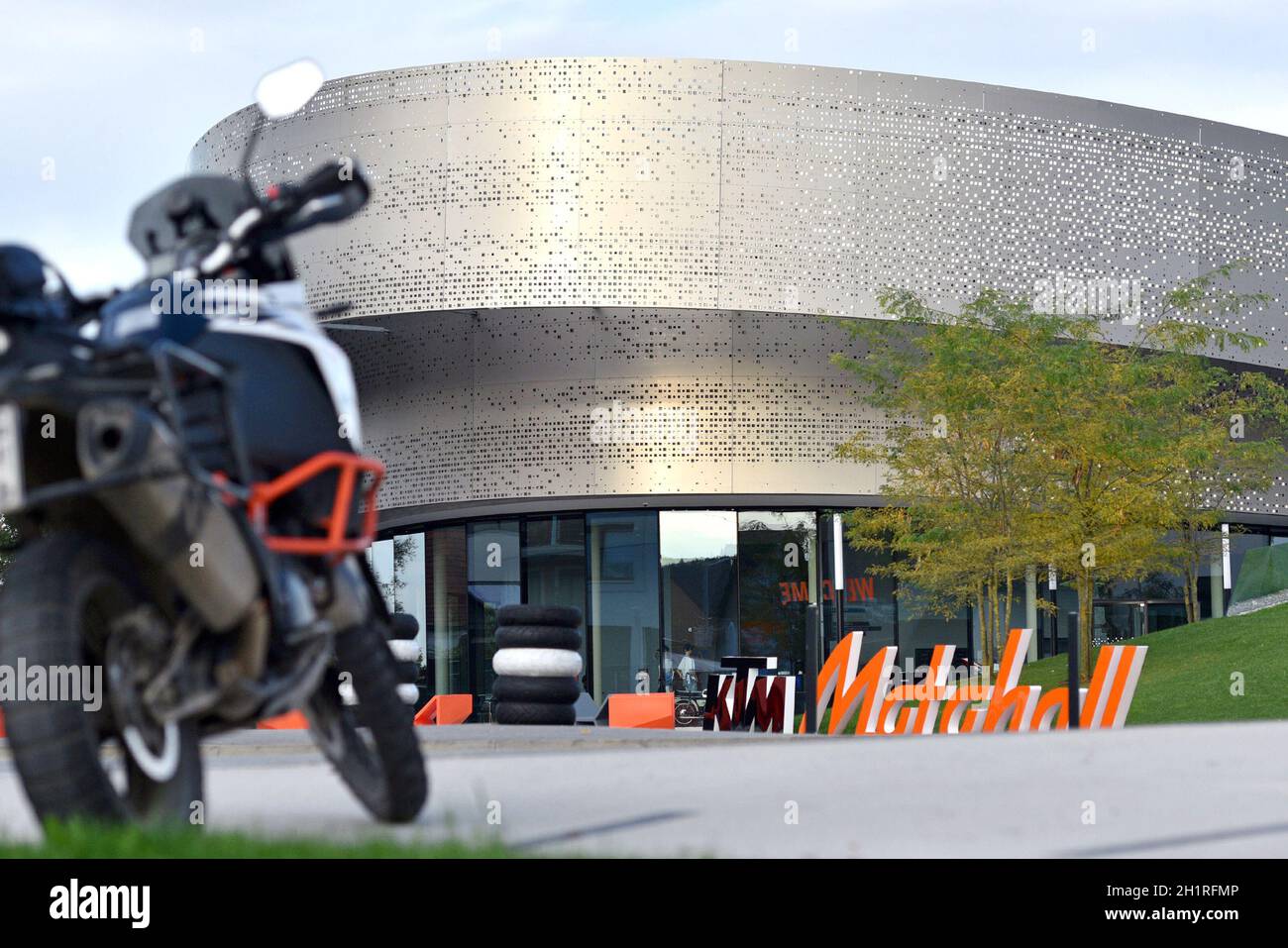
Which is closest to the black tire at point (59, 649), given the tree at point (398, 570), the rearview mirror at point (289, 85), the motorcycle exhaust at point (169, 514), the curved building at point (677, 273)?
the motorcycle exhaust at point (169, 514)

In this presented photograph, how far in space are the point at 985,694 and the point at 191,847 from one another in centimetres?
1805

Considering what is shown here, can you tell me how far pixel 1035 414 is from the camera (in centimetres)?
2638

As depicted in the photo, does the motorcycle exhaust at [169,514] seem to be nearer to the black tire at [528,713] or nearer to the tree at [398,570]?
the black tire at [528,713]

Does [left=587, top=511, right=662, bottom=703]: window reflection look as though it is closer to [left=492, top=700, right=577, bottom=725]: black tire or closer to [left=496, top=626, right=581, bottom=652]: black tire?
[left=492, top=700, right=577, bottom=725]: black tire

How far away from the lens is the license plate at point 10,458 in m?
3.30

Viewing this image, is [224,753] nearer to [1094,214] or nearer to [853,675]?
[853,675]

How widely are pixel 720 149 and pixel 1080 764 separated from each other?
25085 millimetres

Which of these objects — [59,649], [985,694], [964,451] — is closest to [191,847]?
[59,649]

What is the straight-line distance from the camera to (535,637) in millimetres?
14938

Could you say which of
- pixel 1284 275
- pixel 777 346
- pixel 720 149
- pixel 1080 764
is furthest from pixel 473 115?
pixel 1080 764

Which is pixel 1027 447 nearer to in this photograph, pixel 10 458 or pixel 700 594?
pixel 700 594

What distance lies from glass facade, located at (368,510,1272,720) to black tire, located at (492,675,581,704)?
17.8 m

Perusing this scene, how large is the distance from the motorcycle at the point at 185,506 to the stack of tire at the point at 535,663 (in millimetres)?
10370

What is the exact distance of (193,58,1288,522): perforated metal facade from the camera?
1201 inches
